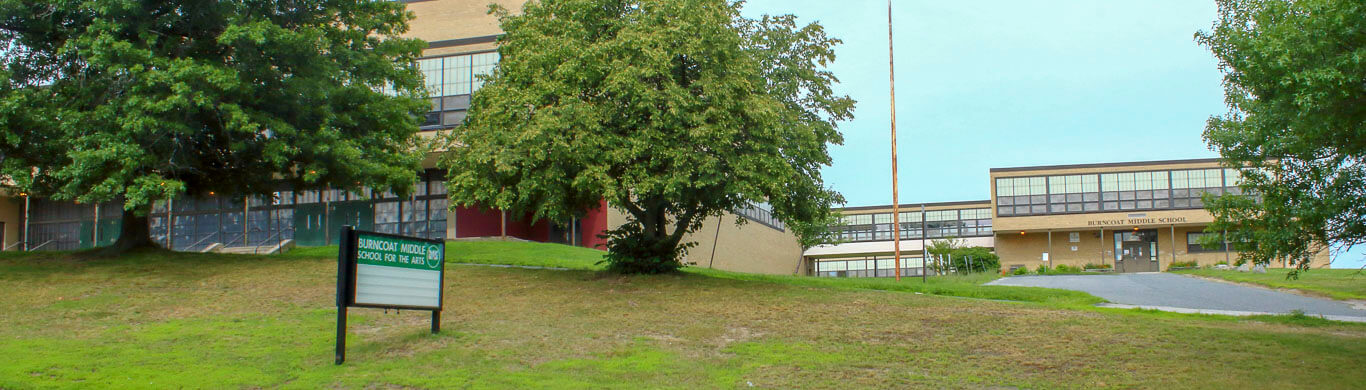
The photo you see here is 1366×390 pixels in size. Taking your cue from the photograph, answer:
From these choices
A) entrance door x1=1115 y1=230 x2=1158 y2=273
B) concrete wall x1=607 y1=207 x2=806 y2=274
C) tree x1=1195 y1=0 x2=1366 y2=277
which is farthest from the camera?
entrance door x1=1115 y1=230 x2=1158 y2=273

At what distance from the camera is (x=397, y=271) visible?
1248 cm

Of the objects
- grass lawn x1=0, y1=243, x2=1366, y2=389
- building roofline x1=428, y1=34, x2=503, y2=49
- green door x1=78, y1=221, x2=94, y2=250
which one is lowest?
grass lawn x1=0, y1=243, x2=1366, y2=389

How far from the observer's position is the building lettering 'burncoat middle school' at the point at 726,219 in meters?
34.3

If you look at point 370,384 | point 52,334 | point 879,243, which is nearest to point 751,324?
point 370,384

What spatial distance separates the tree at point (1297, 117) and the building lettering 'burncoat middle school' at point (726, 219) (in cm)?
94

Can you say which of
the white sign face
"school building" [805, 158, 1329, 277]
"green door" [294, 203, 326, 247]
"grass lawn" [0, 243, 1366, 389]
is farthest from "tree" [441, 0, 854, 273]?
"school building" [805, 158, 1329, 277]

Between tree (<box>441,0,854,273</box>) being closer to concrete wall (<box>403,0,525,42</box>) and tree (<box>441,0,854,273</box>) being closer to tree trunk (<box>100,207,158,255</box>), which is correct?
tree trunk (<box>100,207,158,255</box>)

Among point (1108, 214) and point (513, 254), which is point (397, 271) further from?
point (1108, 214)

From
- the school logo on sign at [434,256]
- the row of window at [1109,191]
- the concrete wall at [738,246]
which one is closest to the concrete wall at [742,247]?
the concrete wall at [738,246]

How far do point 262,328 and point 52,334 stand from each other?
278 cm

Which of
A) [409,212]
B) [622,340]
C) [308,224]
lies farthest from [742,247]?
[622,340]

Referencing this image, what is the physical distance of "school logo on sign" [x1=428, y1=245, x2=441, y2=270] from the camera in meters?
13.1

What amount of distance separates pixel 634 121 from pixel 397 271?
6.87 meters

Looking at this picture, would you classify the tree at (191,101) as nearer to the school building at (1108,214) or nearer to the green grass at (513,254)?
the green grass at (513,254)
